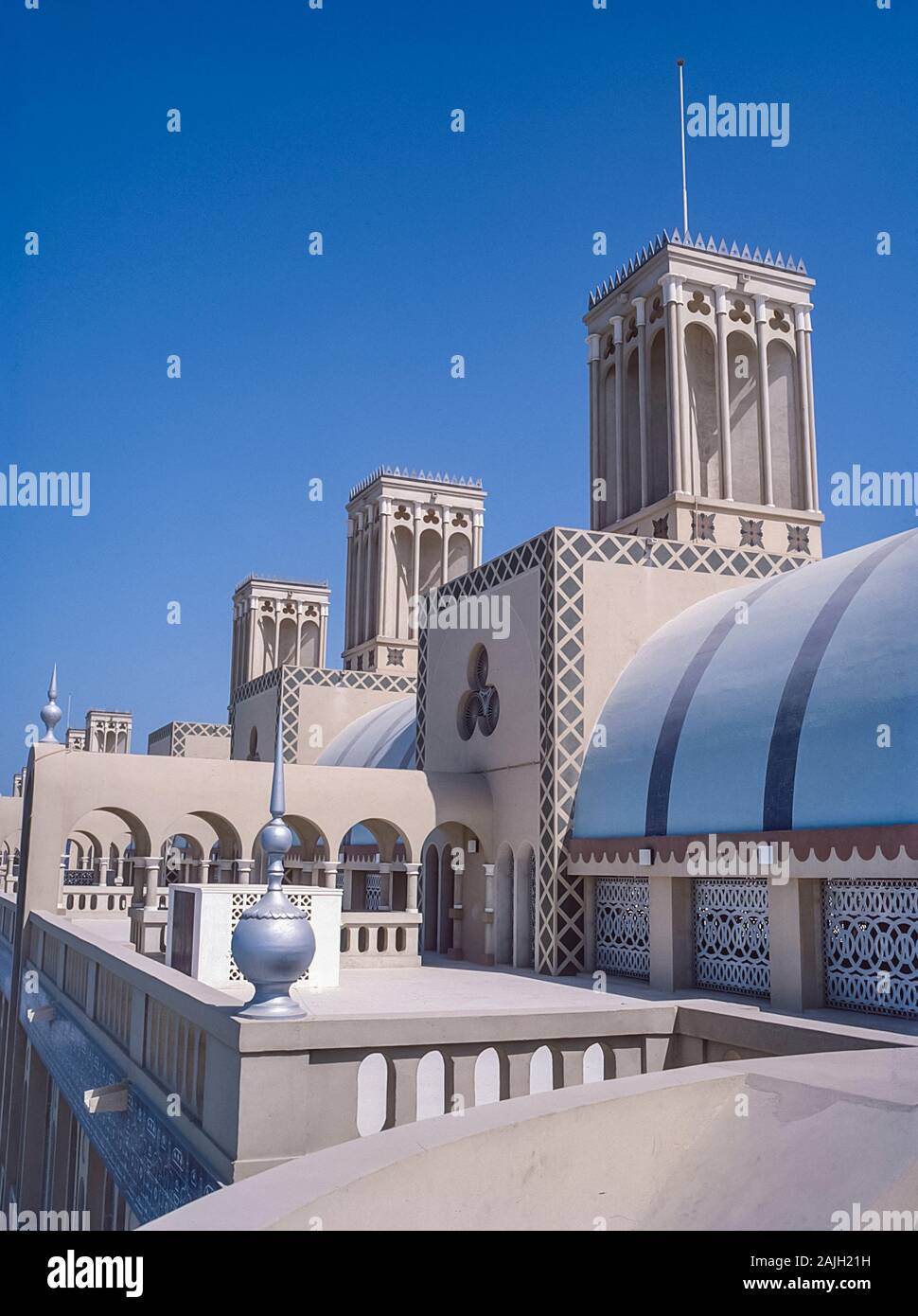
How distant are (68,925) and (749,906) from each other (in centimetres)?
794

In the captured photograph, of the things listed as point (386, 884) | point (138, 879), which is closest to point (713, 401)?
point (386, 884)

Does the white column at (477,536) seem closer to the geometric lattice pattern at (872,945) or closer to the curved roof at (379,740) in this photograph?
the curved roof at (379,740)

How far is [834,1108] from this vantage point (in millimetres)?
4086

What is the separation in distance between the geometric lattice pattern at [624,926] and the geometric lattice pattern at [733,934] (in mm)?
1010

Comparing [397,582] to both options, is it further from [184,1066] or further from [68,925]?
[184,1066]

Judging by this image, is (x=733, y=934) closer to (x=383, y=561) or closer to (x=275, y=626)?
(x=383, y=561)

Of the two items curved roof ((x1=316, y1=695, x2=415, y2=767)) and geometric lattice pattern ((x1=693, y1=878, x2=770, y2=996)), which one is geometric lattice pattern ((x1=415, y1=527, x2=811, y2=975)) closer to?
geometric lattice pattern ((x1=693, y1=878, x2=770, y2=996))

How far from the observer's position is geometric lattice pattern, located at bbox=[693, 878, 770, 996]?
45.8ft

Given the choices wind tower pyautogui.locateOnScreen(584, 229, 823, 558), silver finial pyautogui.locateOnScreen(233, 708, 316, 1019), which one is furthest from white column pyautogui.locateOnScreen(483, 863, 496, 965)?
silver finial pyautogui.locateOnScreen(233, 708, 316, 1019)

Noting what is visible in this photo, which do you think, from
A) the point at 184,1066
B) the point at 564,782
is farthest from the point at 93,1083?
the point at 564,782

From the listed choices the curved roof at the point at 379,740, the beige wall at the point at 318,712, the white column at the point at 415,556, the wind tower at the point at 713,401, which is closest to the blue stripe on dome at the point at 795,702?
the wind tower at the point at 713,401

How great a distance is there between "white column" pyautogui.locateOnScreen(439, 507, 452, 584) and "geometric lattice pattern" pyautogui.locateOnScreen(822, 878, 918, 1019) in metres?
23.2

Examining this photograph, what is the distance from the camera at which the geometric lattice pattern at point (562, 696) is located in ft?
57.2

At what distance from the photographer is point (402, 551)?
1379 inches
